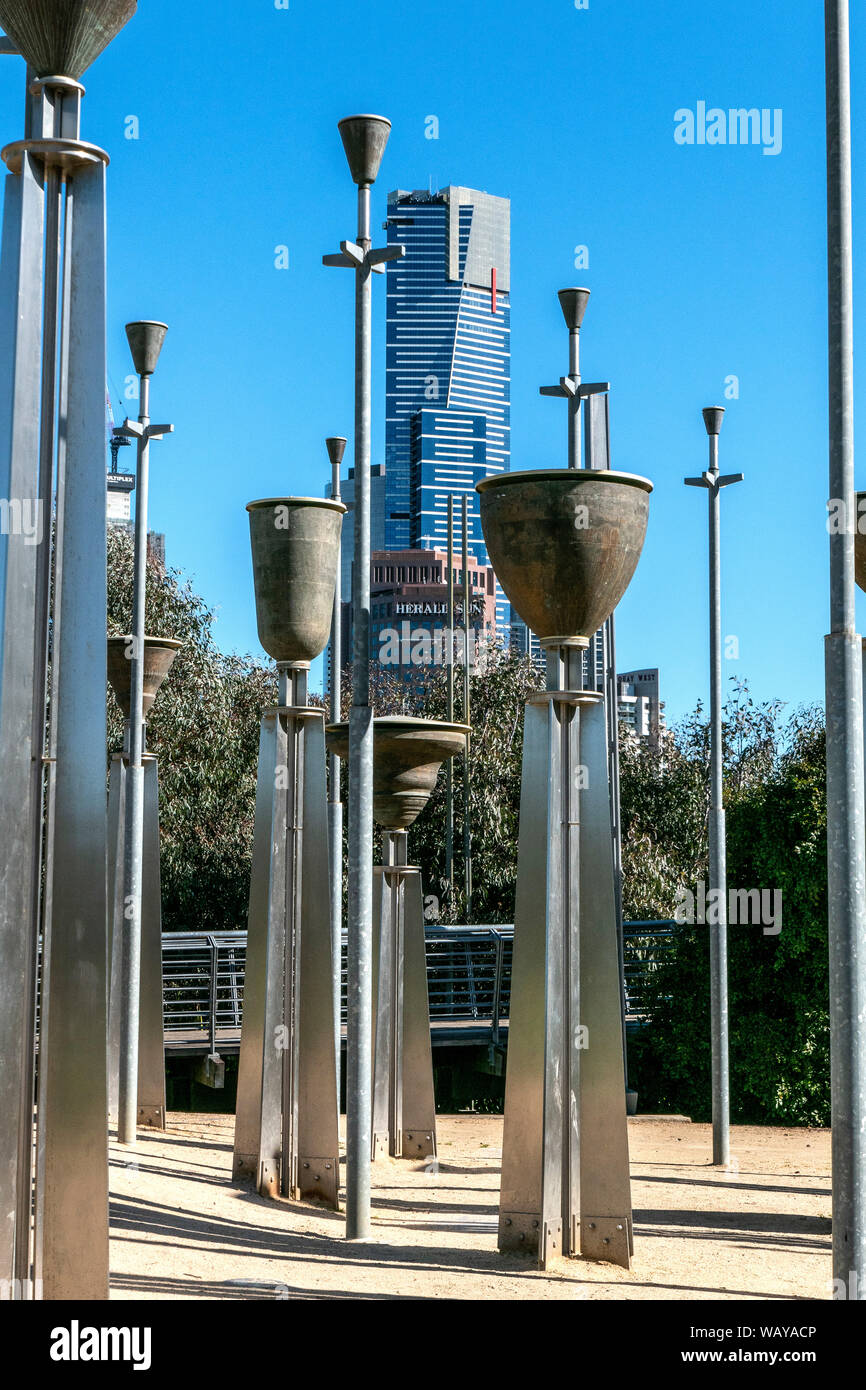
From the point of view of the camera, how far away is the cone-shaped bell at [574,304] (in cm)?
1313

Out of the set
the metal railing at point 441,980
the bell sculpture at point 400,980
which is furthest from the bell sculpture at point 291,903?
the metal railing at point 441,980

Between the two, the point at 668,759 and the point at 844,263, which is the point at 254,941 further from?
the point at 668,759

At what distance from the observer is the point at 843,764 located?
7.20 meters

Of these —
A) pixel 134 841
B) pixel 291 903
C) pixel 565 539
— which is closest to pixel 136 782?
pixel 134 841

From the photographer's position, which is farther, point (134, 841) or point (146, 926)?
point (146, 926)

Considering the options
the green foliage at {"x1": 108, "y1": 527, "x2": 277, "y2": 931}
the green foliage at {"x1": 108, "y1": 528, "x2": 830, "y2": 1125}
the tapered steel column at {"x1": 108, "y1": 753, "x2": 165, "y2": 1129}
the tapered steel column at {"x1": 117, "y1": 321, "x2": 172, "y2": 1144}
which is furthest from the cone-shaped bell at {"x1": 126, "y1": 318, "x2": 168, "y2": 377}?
the green foliage at {"x1": 108, "y1": 527, "x2": 277, "y2": 931}

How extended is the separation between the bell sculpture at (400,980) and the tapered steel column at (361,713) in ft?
12.3

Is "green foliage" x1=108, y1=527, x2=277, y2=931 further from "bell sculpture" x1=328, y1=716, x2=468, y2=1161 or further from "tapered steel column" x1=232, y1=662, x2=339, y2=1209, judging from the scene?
"tapered steel column" x1=232, y1=662, x2=339, y2=1209

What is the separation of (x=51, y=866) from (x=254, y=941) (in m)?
6.69

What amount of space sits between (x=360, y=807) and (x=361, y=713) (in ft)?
2.14

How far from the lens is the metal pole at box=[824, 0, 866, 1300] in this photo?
6789 mm

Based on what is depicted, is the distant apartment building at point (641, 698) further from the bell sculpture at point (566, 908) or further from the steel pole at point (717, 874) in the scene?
the bell sculpture at point (566, 908)

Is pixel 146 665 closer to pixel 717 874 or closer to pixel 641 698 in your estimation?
pixel 717 874
